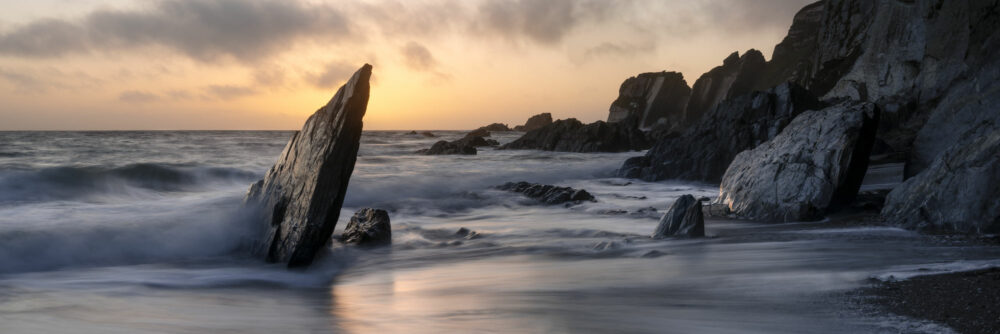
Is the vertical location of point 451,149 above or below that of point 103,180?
above

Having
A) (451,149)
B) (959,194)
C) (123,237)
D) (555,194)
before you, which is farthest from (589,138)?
(959,194)

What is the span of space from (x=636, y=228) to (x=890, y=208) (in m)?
2.67

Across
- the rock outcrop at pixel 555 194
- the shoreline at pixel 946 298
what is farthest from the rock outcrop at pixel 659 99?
the shoreline at pixel 946 298

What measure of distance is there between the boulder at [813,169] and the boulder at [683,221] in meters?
1.25

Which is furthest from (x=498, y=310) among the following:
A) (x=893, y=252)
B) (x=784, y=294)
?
(x=893, y=252)

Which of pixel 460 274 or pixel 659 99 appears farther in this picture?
pixel 659 99

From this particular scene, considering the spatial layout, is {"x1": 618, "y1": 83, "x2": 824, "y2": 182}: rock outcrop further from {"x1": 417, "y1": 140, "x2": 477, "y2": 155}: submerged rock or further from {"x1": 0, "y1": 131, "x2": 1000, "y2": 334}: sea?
{"x1": 417, "y1": 140, "x2": 477, "y2": 155}: submerged rock

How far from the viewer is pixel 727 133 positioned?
1495 centimetres

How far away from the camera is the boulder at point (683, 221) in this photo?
6777 mm

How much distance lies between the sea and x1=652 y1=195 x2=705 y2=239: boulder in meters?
0.20

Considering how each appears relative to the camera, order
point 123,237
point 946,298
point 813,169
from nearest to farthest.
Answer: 1. point 946,298
2. point 123,237
3. point 813,169

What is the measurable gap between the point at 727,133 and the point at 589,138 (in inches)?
935

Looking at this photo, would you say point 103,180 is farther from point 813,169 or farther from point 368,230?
point 813,169

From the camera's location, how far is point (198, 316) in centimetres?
425
